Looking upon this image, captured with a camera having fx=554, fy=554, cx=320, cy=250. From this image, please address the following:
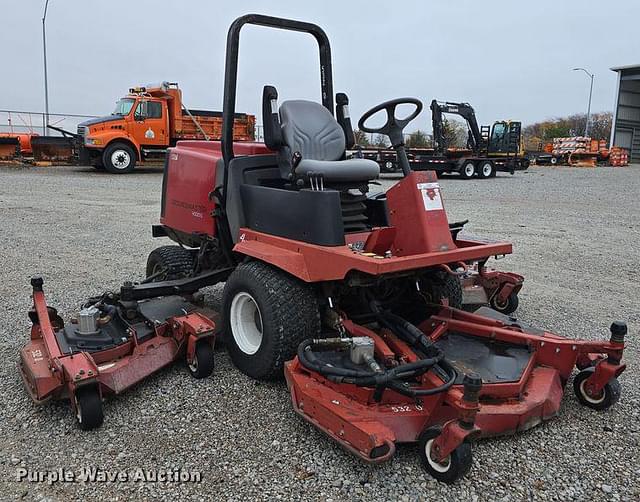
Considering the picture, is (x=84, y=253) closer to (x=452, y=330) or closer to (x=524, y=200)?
(x=452, y=330)

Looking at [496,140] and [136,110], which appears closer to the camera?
[136,110]

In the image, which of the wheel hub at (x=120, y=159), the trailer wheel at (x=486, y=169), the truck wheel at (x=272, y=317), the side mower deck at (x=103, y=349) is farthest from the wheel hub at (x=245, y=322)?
the trailer wheel at (x=486, y=169)

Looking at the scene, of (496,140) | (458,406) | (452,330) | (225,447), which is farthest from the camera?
(496,140)

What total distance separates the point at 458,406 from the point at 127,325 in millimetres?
2016

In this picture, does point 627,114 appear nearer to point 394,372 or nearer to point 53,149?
point 53,149

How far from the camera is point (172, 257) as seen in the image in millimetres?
4273

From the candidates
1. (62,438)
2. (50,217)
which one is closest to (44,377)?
(62,438)

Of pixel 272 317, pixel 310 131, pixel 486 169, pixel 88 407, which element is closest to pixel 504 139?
pixel 486 169

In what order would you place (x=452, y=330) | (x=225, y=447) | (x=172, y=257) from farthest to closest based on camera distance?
(x=172, y=257)
(x=452, y=330)
(x=225, y=447)

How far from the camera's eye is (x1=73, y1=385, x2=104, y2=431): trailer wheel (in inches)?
103

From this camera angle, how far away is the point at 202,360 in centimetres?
315

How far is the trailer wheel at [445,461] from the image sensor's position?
2252mm

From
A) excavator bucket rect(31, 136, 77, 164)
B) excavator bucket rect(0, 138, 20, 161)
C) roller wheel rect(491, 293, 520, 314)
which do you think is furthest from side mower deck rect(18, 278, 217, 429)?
excavator bucket rect(0, 138, 20, 161)

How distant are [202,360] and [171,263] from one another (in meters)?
1.27
